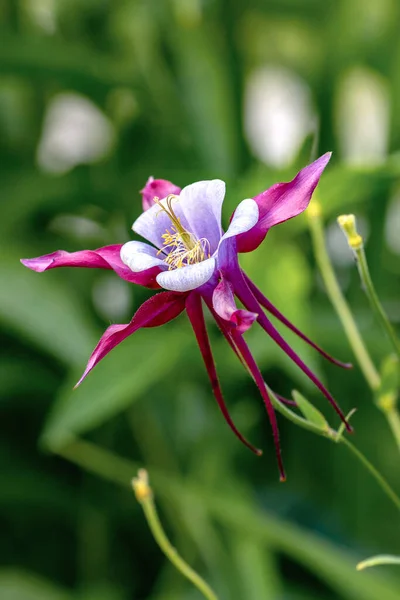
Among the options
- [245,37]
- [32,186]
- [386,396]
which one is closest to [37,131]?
[32,186]

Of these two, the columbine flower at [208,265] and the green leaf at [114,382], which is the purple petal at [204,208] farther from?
the green leaf at [114,382]

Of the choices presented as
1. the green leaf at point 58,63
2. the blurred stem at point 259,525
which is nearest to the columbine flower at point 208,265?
the blurred stem at point 259,525

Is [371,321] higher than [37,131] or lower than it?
lower

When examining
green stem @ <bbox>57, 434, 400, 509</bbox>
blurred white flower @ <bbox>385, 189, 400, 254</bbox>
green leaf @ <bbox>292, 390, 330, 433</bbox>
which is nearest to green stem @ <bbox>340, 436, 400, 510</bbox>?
green leaf @ <bbox>292, 390, 330, 433</bbox>

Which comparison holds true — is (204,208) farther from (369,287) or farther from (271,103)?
(271,103)

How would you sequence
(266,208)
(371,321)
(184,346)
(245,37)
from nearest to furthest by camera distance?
(266,208)
(184,346)
(371,321)
(245,37)

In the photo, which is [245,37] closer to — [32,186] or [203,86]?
[203,86]

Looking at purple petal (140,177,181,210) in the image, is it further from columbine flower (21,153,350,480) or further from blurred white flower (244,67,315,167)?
blurred white flower (244,67,315,167)
